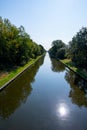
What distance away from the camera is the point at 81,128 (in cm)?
1138

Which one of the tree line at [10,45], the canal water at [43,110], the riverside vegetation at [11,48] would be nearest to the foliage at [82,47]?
the riverside vegetation at [11,48]

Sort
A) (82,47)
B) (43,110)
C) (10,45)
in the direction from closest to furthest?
(43,110)
(82,47)
(10,45)

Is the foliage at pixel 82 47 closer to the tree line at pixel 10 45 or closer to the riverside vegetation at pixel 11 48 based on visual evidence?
the riverside vegetation at pixel 11 48

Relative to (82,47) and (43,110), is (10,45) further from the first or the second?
(43,110)

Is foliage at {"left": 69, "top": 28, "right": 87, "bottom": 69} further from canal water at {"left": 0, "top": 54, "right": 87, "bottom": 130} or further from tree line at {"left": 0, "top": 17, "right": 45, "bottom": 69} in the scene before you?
canal water at {"left": 0, "top": 54, "right": 87, "bottom": 130}

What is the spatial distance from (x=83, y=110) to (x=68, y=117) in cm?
242

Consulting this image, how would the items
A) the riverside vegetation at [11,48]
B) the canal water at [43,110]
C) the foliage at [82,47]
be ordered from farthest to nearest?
the foliage at [82,47] → the riverside vegetation at [11,48] → the canal water at [43,110]

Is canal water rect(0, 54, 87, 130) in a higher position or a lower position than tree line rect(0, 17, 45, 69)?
lower

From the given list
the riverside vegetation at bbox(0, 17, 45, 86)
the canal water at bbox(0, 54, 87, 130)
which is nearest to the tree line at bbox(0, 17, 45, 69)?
the riverside vegetation at bbox(0, 17, 45, 86)

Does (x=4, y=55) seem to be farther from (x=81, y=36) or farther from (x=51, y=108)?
(x=51, y=108)

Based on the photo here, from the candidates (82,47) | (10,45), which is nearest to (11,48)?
(10,45)

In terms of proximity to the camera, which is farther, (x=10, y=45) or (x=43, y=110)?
(x=10, y=45)

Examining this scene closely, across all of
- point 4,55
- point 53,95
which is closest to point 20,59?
point 4,55

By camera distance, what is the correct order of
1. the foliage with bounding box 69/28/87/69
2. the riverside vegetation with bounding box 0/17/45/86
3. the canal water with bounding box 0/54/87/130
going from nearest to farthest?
the canal water with bounding box 0/54/87/130
the riverside vegetation with bounding box 0/17/45/86
the foliage with bounding box 69/28/87/69
